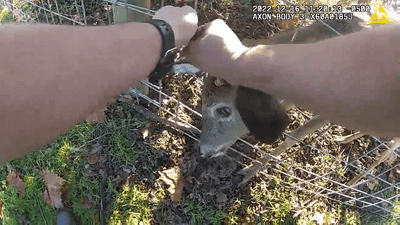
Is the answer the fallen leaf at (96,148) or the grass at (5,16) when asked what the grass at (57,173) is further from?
the grass at (5,16)

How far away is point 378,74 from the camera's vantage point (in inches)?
28.4

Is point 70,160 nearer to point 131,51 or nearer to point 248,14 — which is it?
point 131,51

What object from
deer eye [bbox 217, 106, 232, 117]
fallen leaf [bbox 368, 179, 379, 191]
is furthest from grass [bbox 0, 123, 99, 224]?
fallen leaf [bbox 368, 179, 379, 191]

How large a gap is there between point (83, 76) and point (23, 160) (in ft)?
6.28

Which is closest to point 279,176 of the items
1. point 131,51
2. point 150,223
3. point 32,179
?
point 150,223

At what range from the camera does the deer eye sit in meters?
1.63

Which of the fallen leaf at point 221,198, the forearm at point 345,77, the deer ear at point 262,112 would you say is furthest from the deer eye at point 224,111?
the fallen leaf at point 221,198

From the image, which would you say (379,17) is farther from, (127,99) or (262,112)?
(127,99)

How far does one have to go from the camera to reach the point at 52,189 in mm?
2295

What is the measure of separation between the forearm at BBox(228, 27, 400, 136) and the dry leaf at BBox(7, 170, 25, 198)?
2.20 meters

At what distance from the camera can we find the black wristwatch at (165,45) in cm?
113
